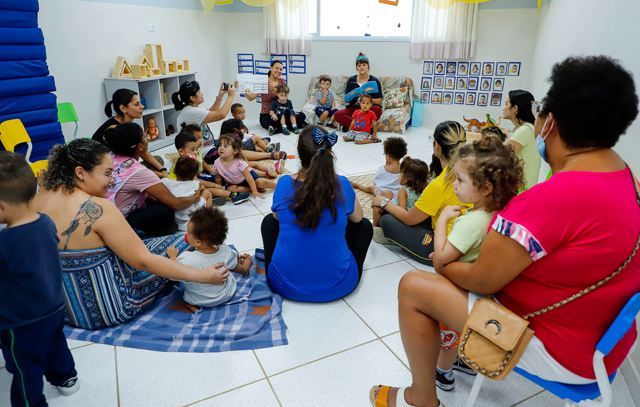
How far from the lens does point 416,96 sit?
692 centimetres

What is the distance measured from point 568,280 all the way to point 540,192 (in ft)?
0.81

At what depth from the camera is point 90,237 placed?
1.75 meters

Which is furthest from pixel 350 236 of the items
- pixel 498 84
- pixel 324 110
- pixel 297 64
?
pixel 297 64

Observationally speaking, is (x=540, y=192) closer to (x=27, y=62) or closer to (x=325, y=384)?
(x=325, y=384)

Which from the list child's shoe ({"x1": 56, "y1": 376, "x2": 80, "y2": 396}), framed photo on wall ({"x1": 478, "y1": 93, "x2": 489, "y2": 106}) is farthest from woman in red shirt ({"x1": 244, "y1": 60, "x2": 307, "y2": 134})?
child's shoe ({"x1": 56, "y1": 376, "x2": 80, "y2": 396})

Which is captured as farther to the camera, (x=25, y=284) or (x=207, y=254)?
(x=207, y=254)

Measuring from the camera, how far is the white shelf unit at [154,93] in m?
4.83

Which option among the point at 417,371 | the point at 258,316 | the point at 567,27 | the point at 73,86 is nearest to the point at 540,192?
the point at 417,371

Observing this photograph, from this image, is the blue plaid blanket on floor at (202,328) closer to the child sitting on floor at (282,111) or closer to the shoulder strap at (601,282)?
the shoulder strap at (601,282)

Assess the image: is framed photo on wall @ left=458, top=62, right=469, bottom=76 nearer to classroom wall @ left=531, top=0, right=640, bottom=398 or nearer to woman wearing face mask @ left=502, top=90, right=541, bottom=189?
classroom wall @ left=531, top=0, right=640, bottom=398

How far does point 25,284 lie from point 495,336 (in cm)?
146

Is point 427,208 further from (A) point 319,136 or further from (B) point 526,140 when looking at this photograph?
(B) point 526,140

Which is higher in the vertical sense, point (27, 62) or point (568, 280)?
point (27, 62)

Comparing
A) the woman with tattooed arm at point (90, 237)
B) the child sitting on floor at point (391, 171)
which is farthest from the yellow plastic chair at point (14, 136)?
the child sitting on floor at point (391, 171)
